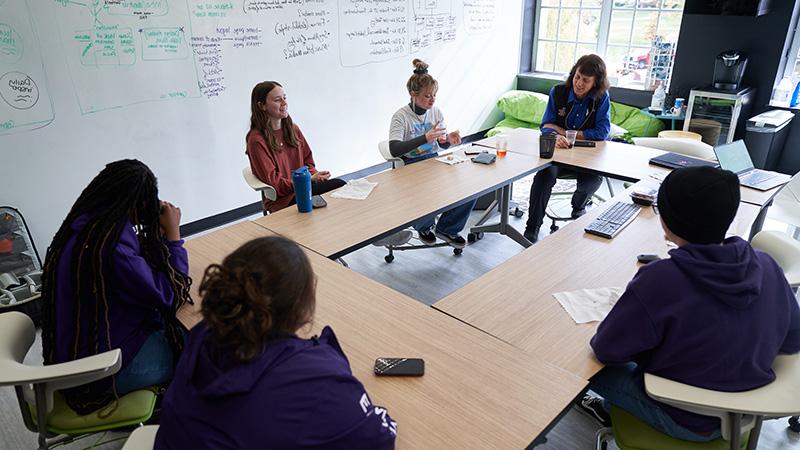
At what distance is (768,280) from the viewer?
52.7 inches

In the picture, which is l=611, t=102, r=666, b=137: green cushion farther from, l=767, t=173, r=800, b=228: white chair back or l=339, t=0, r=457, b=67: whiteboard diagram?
l=767, t=173, r=800, b=228: white chair back

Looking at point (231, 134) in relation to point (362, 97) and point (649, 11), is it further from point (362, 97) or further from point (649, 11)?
point (649, 11)

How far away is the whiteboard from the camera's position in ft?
9.92

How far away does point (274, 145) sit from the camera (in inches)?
118

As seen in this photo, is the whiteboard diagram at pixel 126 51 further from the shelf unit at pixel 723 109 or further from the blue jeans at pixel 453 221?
the shelf unit at pixel 723 109

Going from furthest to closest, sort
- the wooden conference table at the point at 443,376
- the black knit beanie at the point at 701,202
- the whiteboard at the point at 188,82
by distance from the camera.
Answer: the whiteboard at the point at 188,82 < the black knit beanie at the point at 701,202 < the wooden conference table at the point at 443,376

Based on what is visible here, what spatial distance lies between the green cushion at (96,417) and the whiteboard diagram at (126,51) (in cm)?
229

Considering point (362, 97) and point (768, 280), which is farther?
point (362, 97)

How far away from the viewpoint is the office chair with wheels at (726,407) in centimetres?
124

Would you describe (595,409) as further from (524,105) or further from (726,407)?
(524,105)

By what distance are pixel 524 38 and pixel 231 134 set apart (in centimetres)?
402

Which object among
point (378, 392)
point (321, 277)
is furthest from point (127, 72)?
point (378, 392)

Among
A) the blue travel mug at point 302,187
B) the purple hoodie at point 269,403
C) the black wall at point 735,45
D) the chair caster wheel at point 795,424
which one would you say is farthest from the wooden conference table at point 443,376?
the black wall at point 735,45

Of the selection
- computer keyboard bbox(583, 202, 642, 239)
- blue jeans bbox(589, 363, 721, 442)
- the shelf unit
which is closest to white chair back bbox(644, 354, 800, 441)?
blue jeans bbox(589, 363, 721, 442)
